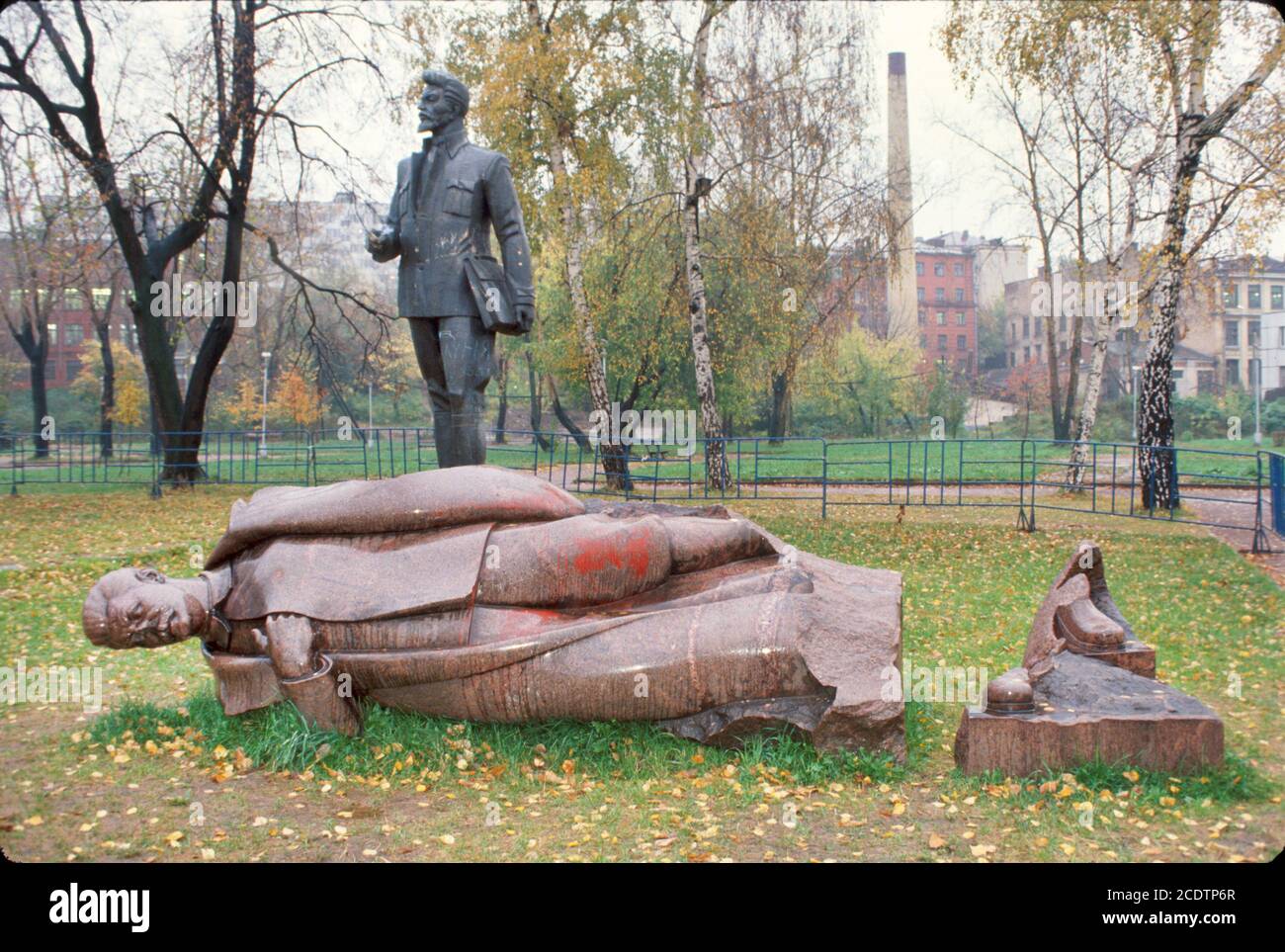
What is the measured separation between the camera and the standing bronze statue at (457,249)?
24.5ft

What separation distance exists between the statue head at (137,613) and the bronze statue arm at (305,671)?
17.4 inches

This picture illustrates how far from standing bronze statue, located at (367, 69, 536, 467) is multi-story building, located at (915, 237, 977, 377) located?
174 feet

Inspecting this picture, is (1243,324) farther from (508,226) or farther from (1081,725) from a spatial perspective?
(1081,725)

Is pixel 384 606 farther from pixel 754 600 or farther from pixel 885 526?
pixel 885 526

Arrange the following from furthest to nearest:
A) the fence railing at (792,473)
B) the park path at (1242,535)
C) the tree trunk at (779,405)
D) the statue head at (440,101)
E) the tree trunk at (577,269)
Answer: the tree trunk at (779,405) < the tree trunk at (577,269) < the fence railing at (792,473) < the park path at (1242,535) < the statue head at (440,101)

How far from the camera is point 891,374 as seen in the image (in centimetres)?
3784

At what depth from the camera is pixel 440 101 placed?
24.2 feet

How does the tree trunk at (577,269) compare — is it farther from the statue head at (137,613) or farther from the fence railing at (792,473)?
the statue head at (137,613)

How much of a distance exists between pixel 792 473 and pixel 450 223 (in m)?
18.7

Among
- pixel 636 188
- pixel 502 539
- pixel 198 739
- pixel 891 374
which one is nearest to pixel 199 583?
pixel 198 739

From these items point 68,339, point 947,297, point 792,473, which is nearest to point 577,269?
point 792,473

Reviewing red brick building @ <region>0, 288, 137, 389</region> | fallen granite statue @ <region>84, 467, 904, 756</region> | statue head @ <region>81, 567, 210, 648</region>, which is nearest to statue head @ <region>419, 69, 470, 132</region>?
fallen granite statue @ <region>84, 467, 904, 756</region>

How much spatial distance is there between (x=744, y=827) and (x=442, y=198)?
481 centimetres

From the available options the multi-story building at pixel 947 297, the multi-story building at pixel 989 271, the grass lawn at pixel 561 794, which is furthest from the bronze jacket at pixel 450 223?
the multi-story building at pixel 989 271
